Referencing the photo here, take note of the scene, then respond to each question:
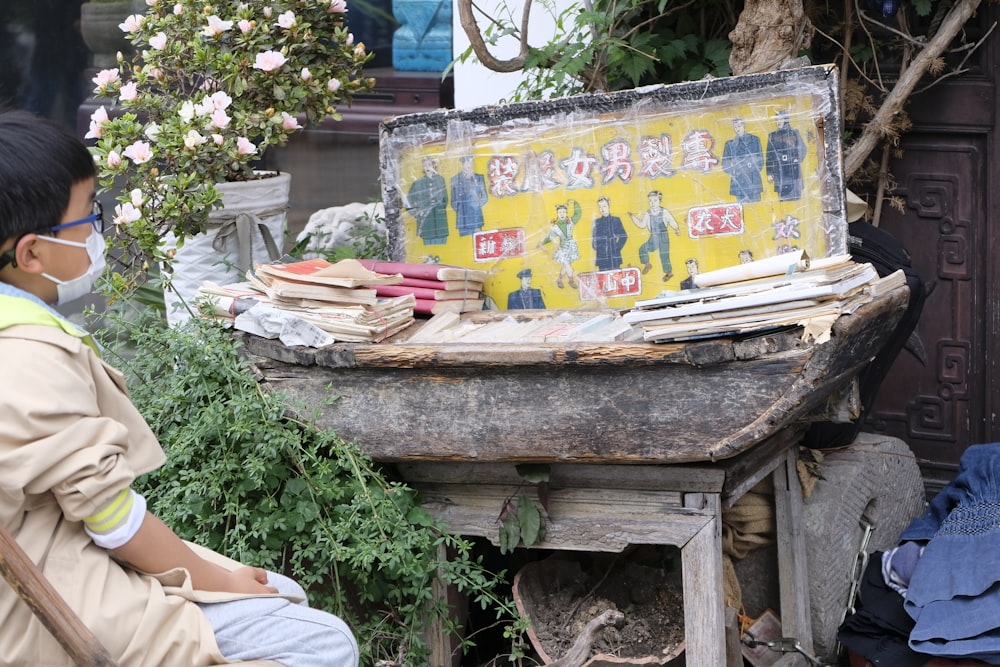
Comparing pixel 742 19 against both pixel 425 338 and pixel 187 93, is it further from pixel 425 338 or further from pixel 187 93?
pixel 187 93

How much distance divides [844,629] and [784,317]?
1.12 meters

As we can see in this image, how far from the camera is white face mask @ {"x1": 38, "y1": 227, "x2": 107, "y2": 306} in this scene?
6.70 feet

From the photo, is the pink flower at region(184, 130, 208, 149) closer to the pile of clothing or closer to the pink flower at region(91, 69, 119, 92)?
the pink flower at region(91, 69, 119, 92)

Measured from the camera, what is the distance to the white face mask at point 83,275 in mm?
2042

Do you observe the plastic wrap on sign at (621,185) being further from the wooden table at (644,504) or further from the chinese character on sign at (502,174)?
the wooden table at (644,504)

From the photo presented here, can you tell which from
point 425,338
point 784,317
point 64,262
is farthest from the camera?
point 425,338

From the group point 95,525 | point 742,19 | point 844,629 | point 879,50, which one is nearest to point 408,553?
point 95,525

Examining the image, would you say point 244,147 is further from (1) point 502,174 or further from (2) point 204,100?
(1) point 502,174

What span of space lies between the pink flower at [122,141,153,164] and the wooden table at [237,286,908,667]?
0.64m

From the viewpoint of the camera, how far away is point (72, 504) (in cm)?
185

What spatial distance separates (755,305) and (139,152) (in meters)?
1.75

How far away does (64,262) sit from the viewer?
2.04m

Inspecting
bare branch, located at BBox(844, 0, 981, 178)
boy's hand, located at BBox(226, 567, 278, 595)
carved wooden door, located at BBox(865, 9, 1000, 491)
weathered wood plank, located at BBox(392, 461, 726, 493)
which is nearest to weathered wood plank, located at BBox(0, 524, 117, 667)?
boy's hand, located at BBox(226, 567, 278, 595)

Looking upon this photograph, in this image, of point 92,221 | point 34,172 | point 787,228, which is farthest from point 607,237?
point 34,172
